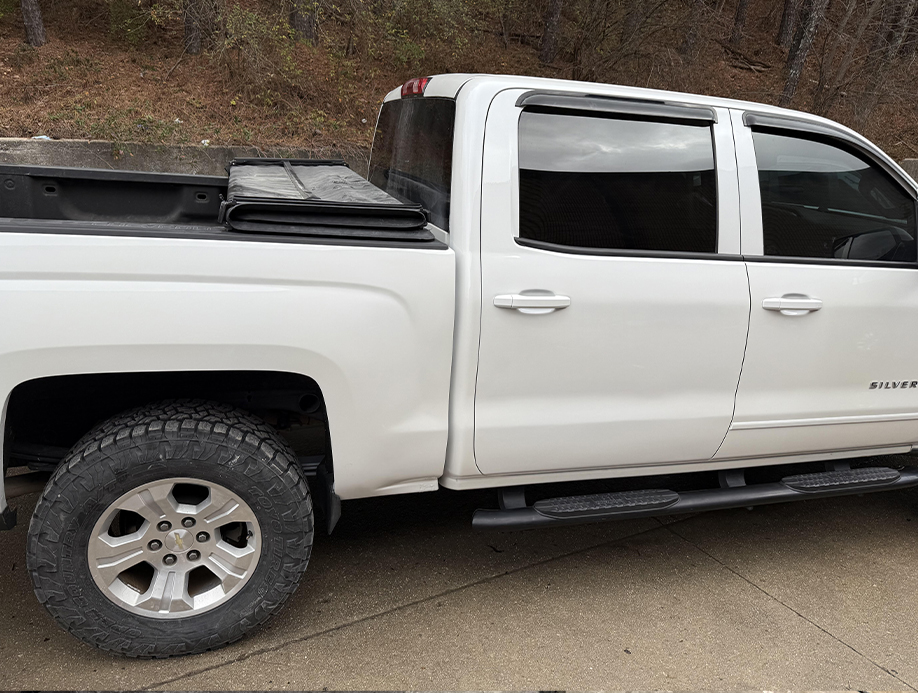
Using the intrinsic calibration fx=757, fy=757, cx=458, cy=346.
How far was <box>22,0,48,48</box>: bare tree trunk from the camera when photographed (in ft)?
33.8

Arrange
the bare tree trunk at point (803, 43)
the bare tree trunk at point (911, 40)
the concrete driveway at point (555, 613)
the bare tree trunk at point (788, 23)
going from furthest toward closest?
the bare tree trunk at point (788, 23) → the bare tree trunk at point (911, 40) → the bare tree trunk at point (803, 43) → the concrete driveway at point (555, 613)

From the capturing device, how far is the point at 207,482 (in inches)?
97.3

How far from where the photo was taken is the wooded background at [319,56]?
9.59m

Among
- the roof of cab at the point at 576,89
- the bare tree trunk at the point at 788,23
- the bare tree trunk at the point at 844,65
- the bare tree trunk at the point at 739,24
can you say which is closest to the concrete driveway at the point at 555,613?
the roof of cab at the point at 576,89

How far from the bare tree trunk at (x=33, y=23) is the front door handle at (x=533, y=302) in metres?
10.5

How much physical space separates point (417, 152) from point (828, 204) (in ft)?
5.77

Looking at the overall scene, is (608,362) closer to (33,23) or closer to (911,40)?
(33,23)

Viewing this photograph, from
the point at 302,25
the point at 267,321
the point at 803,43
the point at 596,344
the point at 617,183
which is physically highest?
the point at 803,43

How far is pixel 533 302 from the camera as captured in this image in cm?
266

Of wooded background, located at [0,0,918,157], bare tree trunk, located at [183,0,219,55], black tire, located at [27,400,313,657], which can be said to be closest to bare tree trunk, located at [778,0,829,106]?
wooded background, located at [0,0,918,157]

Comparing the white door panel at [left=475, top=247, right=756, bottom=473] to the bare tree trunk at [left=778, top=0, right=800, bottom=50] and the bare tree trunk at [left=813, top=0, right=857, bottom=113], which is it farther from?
the bare tree trunk at [left=778, top=0, right=800, bottom=50]

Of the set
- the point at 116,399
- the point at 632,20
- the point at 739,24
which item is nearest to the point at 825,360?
the point at 116,399

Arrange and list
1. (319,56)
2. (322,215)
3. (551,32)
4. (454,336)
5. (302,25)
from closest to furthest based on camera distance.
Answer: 1. (322,215)
2. (454,336)
3. (302,25)
4. (319,56)
5. (551,32)

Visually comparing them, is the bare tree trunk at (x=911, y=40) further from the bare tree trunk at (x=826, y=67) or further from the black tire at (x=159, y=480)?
the black tire at (x=159, y=480)
